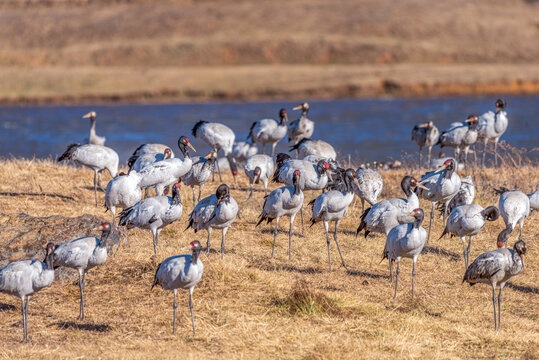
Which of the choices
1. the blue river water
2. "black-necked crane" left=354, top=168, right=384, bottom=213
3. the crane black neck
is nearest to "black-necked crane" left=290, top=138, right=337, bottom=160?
"black-necked crane" left=354, top=168, right=384, bottom=213

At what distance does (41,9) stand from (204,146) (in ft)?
259

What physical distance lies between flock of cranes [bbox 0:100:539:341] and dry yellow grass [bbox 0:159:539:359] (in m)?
0.36

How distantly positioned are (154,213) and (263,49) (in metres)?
72.0

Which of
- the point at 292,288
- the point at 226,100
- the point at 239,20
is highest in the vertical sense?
the point at 239,20

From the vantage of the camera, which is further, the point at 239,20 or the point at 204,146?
the point at 239,20

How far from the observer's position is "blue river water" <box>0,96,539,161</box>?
35.8 metres

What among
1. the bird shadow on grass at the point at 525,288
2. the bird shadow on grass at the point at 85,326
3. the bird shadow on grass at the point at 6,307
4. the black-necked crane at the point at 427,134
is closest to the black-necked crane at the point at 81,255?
the bird shadow on grass at the point at 85,326

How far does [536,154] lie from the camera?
2839 centimetres

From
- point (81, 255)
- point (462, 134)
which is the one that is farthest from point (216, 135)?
point (81, 255)

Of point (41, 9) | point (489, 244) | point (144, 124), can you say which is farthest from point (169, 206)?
point (41, 9)

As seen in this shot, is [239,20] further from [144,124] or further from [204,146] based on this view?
[204,146]

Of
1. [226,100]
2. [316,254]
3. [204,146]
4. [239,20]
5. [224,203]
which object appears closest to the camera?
[224,203]

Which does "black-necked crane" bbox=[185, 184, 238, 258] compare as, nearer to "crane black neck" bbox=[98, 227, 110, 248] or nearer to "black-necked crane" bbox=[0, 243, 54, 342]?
"crane black neck" bbox=[98, 227, 110, 248]

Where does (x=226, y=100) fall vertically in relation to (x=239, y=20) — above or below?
below
